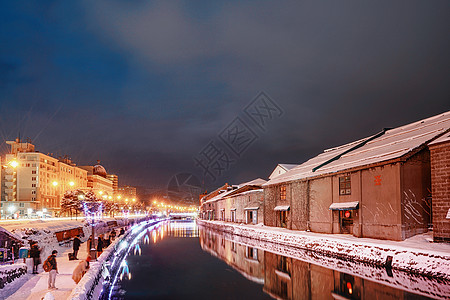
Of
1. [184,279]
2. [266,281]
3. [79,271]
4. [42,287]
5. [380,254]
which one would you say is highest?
[79,271]

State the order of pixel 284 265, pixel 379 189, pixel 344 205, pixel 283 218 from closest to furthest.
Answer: pixel 284 265, pixel 379 189, pixel 344 205, pixel 283 218

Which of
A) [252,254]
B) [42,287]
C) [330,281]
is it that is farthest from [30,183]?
[330,281]

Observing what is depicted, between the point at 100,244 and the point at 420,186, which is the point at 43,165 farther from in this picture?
the point at 420,186

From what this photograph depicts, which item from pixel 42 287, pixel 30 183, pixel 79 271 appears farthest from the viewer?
pixel 30 183

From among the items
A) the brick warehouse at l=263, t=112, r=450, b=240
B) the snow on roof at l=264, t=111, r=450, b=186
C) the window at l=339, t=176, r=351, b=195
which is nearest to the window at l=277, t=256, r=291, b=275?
the brick warehouse at l=263, t=112, r=450, b=240

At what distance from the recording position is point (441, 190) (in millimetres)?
22625

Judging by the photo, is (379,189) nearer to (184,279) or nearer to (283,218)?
(184,279)

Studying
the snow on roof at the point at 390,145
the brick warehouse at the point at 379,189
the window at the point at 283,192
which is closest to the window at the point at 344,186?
the brick warehouse at the point at 379,189

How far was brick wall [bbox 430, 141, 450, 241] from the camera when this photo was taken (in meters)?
22.1

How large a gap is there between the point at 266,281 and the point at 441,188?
12.3 meters

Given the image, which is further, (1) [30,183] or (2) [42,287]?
(1) [30,183]

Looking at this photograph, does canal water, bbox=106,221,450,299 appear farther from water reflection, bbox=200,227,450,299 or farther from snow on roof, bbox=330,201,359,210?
snow on roof, bbox=330,201,359,210

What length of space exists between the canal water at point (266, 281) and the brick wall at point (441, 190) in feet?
14.9

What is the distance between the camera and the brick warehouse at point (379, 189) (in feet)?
83.5
